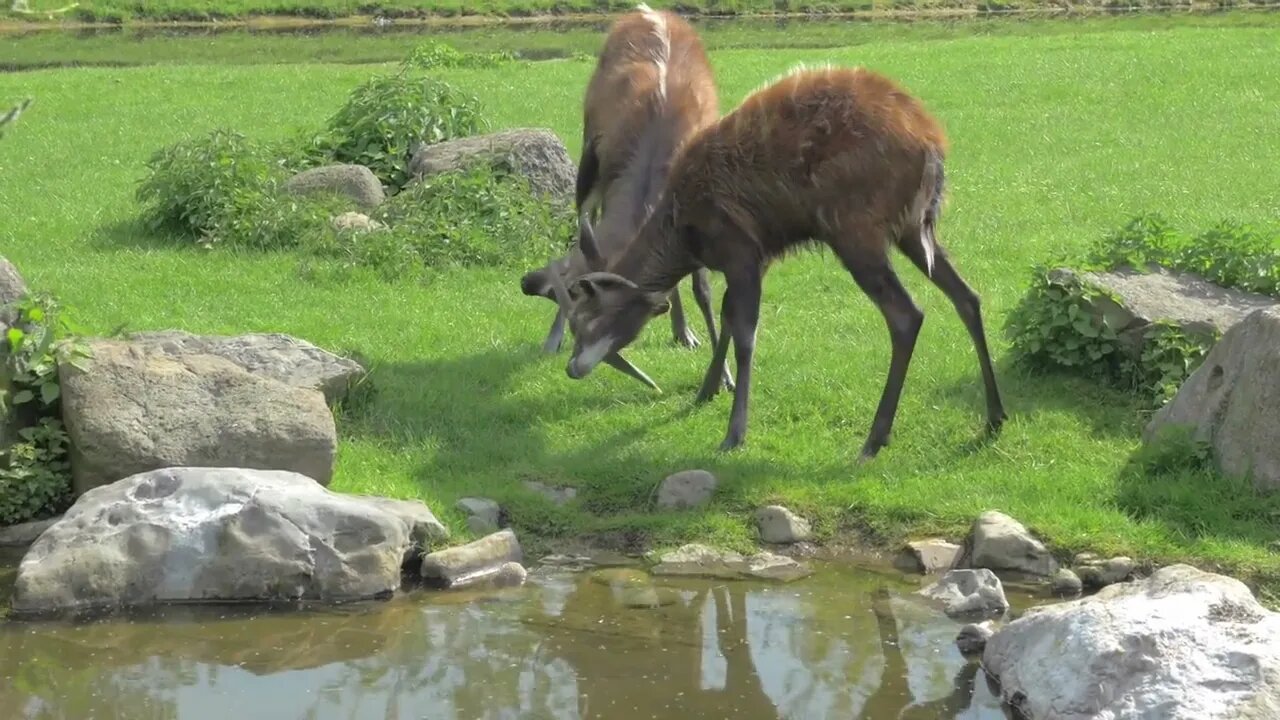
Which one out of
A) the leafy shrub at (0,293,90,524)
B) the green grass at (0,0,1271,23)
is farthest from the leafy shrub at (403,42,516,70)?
the green grass at (0,0,1271,23)

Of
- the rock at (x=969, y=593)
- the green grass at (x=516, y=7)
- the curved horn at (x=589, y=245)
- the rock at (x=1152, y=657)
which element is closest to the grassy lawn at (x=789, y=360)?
the rock at (x=969, y=593)

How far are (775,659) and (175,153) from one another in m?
9.43

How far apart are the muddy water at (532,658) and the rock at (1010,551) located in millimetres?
506

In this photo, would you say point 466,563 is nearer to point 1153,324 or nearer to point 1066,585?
point 1066,585

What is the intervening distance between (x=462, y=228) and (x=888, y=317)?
5.37 meters

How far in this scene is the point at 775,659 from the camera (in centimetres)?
738

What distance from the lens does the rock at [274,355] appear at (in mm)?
9469

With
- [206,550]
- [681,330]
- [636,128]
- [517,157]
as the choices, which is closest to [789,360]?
[681,330]

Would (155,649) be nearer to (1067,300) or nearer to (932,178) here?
(932,178)

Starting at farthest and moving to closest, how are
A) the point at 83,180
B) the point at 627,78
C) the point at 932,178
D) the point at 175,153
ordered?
1. the point at 83,180
2. the point at 175,153
3. the point at 627,78
4. the point at 932,178

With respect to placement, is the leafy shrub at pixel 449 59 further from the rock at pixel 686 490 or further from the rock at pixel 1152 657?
the rock at pixel 1152 657

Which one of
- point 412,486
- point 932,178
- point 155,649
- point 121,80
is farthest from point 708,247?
point 121,80

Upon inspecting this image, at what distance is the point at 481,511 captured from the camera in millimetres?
8961

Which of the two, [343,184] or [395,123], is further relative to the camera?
[395,123]
